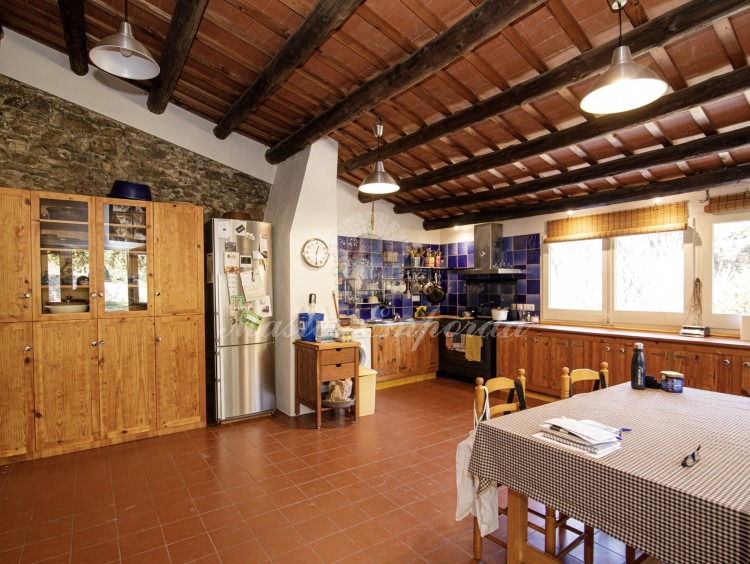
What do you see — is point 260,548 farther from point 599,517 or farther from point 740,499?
point 740,499

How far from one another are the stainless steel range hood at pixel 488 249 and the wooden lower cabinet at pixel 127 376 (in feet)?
14.2

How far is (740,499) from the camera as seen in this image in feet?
3.90

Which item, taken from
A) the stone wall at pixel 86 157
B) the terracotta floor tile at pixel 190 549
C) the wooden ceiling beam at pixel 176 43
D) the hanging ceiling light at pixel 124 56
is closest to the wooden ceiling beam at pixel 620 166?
the stone wall at pixel 86 157

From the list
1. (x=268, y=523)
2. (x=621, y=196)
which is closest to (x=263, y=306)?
(x=268, y=523)

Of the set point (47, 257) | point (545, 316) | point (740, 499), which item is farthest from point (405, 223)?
point (740, 499)

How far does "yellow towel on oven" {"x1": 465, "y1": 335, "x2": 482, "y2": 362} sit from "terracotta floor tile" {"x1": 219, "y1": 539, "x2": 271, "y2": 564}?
162 inches

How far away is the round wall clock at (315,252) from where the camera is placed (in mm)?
4590

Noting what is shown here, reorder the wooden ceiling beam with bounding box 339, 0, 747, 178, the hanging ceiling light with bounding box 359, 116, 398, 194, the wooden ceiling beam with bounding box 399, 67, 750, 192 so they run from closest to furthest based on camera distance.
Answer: the wooden ceiling beam with bounding box 339, 0, 747, 178 → the wooden ceiling beam with bounding box 399, 67, 750, 192 → the hanging ceiling light with bounding box 359, 116, 398, 194

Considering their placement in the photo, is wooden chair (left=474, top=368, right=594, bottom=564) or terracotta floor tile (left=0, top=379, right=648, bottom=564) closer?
wooden chair (left=474, top=368, right=594, bottom=564)

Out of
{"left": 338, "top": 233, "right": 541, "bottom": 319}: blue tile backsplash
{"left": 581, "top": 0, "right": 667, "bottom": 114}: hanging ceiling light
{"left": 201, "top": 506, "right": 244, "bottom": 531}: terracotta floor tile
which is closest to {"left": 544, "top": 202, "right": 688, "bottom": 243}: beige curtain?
{"left": 338, "top": 233, "right": 541, "bottom": 319}: blue tile backsplash

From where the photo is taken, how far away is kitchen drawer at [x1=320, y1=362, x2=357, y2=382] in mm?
4176

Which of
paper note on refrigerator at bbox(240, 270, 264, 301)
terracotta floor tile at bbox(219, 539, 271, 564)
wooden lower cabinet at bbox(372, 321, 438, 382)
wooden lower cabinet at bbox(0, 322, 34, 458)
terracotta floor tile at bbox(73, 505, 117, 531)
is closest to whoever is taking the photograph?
terracotta floor tile at bbox(219, 539, 271, 564)

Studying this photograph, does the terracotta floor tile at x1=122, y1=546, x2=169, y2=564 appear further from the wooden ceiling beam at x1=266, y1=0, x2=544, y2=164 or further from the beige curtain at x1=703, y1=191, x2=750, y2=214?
the beige curtain at x1=703, y1=191, x2=750, y2=214

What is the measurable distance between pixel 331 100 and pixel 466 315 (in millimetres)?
3734
